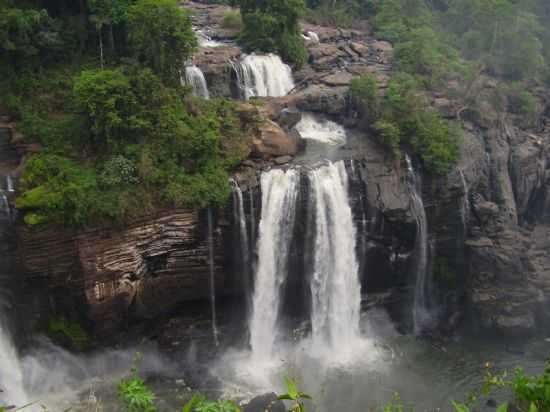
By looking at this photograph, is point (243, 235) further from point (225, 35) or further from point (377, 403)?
point (225, 35)

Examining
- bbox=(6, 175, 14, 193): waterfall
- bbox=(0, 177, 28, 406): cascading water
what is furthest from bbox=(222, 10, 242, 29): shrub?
bbox=(0, 177, 28, 406): cascading water

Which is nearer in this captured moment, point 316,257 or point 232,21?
point 316,257

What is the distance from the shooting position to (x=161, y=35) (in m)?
19.7

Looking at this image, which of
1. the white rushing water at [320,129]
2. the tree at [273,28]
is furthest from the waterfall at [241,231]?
the tree at [273,28]

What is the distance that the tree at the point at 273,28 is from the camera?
2641 cm

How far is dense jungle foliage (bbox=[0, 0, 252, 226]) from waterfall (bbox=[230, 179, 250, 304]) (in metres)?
0.47

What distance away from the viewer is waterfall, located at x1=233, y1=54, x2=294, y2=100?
961 inches

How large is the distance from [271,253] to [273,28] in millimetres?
12029

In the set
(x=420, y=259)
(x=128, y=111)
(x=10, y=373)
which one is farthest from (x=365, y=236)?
(x=10, y=373)

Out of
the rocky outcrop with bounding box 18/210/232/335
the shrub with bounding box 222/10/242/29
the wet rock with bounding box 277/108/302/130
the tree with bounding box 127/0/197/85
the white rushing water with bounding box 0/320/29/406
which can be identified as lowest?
the white rushing water with bounding box 0/320/29/406

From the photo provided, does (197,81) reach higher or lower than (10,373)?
higher

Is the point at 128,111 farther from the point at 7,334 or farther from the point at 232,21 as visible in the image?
the point at 232,21

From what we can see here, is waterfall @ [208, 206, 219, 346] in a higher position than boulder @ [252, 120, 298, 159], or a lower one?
lower

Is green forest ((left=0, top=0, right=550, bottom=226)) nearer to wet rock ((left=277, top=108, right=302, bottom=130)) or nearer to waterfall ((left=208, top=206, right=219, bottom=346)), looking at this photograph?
waterfall ((left=208, top=206, right=219, bottom=346))
